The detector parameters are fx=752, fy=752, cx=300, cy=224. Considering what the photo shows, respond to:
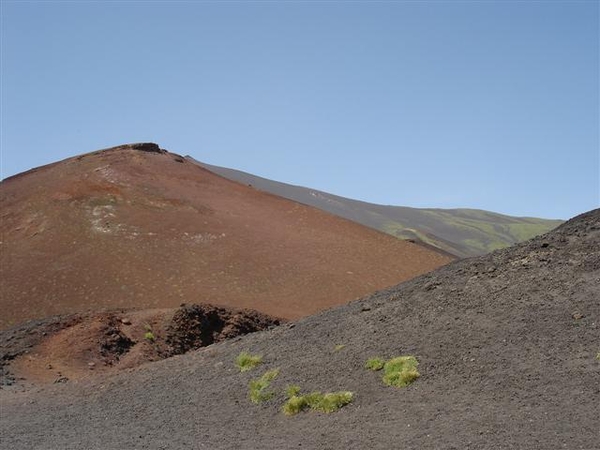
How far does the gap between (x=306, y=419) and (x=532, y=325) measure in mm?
3425

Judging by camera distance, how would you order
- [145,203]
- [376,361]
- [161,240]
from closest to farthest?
[376,361], [161,240], [145,203]

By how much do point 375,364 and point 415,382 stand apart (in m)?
0.99

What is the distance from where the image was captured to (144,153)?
40.3m

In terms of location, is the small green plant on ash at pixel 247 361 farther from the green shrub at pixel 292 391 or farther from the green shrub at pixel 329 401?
the green shrub at pixel 329 401

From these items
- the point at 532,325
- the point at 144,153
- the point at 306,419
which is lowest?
the point at 306,419

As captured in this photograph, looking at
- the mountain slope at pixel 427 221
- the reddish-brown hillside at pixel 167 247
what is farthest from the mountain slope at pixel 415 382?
the mountain slope at pixel 427 221

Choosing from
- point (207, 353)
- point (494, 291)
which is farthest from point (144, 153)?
point (494, 291)

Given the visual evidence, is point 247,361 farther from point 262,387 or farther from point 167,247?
point 167,247

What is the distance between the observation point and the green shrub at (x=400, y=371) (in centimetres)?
1021

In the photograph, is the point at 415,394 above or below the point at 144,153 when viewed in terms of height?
below

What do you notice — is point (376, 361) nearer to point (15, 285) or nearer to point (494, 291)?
point (494, 291)

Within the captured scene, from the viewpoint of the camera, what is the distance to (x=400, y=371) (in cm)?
1047

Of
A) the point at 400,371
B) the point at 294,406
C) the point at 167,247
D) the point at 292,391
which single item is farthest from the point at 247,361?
the point at 167,247

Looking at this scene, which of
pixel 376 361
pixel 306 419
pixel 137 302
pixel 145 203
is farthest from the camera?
pixel 145 203
